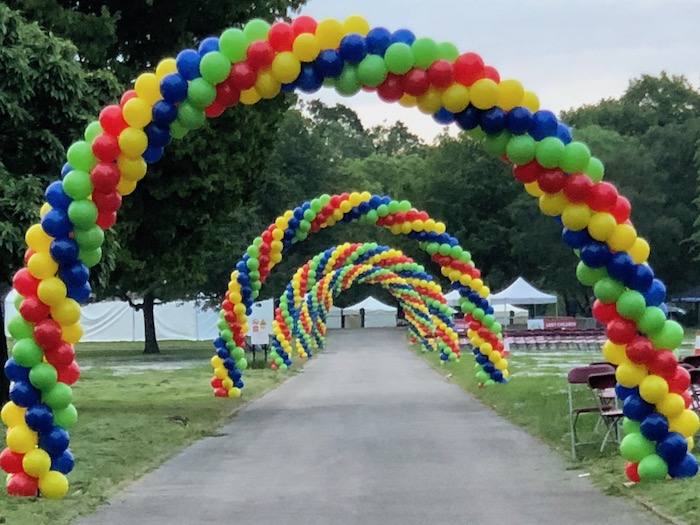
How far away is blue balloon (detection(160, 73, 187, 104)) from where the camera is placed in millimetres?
11188

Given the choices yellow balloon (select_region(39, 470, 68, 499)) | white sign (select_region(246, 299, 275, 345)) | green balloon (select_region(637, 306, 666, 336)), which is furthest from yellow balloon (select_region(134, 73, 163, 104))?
white sign (select_region(246, 299, 275, 345))

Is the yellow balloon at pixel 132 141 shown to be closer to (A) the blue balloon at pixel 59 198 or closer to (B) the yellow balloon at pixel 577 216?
(A) the blue balloon at pixel 59 198

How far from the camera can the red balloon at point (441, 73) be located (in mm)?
10984

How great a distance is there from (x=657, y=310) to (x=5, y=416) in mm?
6448

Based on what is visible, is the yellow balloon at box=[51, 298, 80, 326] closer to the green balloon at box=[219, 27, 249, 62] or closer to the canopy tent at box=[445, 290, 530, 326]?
the green balloon at box=[219, 27, 249, 62]

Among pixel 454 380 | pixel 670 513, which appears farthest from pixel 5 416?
pixel 454 380

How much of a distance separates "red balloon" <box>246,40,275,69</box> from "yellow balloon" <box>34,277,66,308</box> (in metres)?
2.84

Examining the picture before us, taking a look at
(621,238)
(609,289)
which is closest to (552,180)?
(621,238)

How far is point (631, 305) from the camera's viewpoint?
1105 centimetres

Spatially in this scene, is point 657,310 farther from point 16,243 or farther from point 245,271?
point 245,271

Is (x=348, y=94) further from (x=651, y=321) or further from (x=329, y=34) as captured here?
(x=651, y=321)

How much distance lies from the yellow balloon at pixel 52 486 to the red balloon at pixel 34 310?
1502 mm

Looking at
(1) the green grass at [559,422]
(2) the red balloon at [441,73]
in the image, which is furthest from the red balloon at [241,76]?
(1) the green grass at [559,422]

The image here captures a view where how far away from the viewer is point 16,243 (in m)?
16.2
